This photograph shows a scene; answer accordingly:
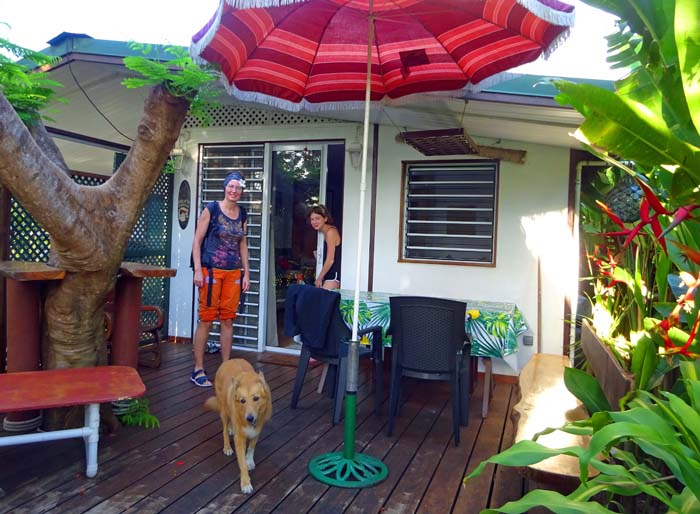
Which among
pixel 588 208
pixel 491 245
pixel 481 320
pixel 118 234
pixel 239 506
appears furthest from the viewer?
pixel 491 245

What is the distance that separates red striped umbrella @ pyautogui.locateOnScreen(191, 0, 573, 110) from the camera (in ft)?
8.87

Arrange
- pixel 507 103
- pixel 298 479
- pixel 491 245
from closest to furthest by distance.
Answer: pixel 298 479 → pixel 507 103 → pixel 491 245

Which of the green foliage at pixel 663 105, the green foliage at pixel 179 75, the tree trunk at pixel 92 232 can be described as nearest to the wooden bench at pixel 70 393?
the tree trunk at pixel 92 232

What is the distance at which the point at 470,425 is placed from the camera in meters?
3.78

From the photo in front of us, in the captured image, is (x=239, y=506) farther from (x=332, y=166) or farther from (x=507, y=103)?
(x=332, y=166)

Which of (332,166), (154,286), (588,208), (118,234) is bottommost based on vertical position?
(154,286)

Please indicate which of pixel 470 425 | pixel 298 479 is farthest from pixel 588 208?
pixel 298 479

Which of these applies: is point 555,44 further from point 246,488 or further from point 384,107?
point 246,488

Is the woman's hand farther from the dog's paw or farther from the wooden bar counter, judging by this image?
the dog's paw

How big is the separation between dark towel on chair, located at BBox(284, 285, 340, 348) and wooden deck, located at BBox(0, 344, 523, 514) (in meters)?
0.61

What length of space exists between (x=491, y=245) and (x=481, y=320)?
4.94 ft

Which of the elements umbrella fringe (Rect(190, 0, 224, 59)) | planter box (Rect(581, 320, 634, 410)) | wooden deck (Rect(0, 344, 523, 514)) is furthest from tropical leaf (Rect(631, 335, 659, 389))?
umbrella fringe (Rect(190, 0, 224, 59))

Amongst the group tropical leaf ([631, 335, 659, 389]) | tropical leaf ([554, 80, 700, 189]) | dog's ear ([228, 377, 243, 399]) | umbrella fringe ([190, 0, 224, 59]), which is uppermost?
umbrella fringe ([190, 0, 224, 59])

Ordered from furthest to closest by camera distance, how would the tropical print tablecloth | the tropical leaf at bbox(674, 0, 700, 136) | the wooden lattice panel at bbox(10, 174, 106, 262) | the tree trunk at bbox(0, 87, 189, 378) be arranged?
1. the wooden lattice panel at bbox(10, 174, 106, 262)
2. the tropical print tablecloth
3. the tree trunk at bbox(0, 87, 189, 378)
4. the tropical leaf at bbox(674, 0, 700, 136)
